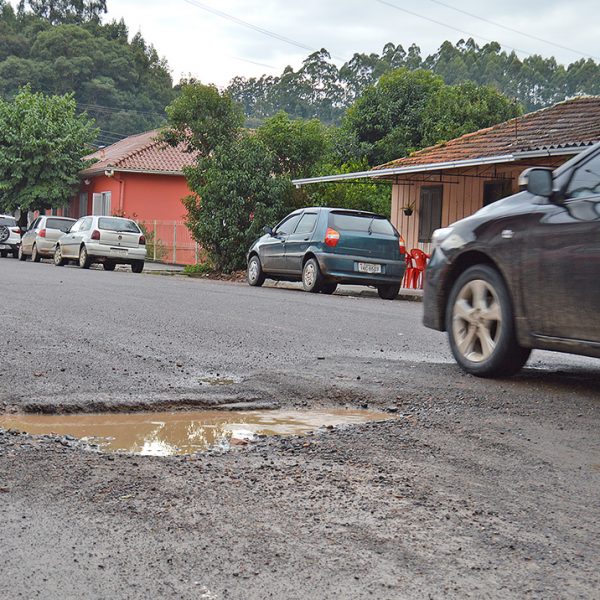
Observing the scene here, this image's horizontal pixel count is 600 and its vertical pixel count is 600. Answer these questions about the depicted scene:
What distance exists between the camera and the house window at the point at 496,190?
71.4 feet

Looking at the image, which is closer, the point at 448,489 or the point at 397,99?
the point at 448,489

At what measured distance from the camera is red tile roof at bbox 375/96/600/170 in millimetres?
18562

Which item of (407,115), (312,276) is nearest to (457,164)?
(312,276)

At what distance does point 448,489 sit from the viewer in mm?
3906

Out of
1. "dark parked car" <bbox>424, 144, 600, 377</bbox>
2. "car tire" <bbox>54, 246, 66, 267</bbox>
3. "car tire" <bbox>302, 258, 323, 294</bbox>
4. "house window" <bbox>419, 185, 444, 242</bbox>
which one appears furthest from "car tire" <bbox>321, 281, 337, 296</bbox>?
"car tire" <bbox>54, 246, 66, 267</bbox>

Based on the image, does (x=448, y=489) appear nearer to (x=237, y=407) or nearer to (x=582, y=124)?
(x=237, y=407)

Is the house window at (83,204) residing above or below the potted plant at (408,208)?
above

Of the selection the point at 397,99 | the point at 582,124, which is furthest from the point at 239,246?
the point at 397,99

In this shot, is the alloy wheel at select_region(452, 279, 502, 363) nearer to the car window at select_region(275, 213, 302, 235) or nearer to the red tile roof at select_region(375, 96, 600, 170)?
the red tile roof at select_region(375, 96, 600, 170)

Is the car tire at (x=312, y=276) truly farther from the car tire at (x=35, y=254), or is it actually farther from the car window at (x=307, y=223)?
the car tire at (x=35, y=254)

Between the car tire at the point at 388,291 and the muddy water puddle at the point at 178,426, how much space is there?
1278 centimetres

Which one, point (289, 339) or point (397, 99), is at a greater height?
point (397, 99)

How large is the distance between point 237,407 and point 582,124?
15.7m

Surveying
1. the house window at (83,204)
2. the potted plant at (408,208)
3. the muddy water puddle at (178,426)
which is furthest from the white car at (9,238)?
the muddy water puddle at (178,426)
